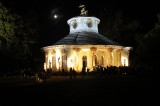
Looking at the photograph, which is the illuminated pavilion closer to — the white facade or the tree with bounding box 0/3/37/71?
the white facade

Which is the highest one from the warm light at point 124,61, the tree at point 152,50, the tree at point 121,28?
the tree at point 121,28

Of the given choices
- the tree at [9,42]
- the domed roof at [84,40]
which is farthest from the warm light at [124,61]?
the tree at [9,42]

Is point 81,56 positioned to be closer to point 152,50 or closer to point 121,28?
point 152,50

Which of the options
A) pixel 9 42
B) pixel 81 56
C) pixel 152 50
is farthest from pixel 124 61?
pixel 9 42

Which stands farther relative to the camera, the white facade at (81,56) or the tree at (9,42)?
the white facade at (81,56)

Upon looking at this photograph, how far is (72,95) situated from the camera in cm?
1991

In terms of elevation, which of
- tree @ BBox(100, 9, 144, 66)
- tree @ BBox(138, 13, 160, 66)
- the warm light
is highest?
tree @ BBox(100, 9, 144, 66)

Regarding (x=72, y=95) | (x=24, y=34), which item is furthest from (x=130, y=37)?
(x=72, y=95)

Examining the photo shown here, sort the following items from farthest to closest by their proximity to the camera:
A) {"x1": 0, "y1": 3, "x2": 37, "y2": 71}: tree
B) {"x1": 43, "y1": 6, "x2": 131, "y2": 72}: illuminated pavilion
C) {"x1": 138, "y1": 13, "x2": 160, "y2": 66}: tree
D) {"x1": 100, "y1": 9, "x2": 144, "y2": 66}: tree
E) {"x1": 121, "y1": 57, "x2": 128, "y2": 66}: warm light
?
{"x1": 100, "y1": 9, "x2": 144, "y2": 66}: tree < {"x1": 121, "y1": 57, "x2": 128, "y2": 66}: warm light < {"x1": 43, "y1": 6, "x2": 131, "y2": 72}: illuminated pavilion < {"x1": 138, "y1": 13, "x2": 160, "y2": 66}: tree < {"x1": 0, "y1": 3, "x2": 37, "y2": 71}: tree

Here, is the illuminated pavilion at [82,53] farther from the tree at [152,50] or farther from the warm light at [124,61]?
the tree at [152,50]

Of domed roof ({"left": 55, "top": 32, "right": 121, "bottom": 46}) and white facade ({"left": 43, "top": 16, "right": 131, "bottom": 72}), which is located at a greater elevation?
domed roof ({"left": 55, "top": 32, "right": 121, "bottom": 46})

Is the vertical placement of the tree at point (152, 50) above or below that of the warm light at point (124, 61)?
above

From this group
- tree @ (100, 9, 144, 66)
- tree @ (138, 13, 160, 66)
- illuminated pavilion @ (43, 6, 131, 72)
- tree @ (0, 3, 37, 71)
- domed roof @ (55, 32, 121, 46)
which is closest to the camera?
tree @ (0, 3, 37, 71)

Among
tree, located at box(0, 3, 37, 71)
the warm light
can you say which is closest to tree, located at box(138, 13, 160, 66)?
the warm light
